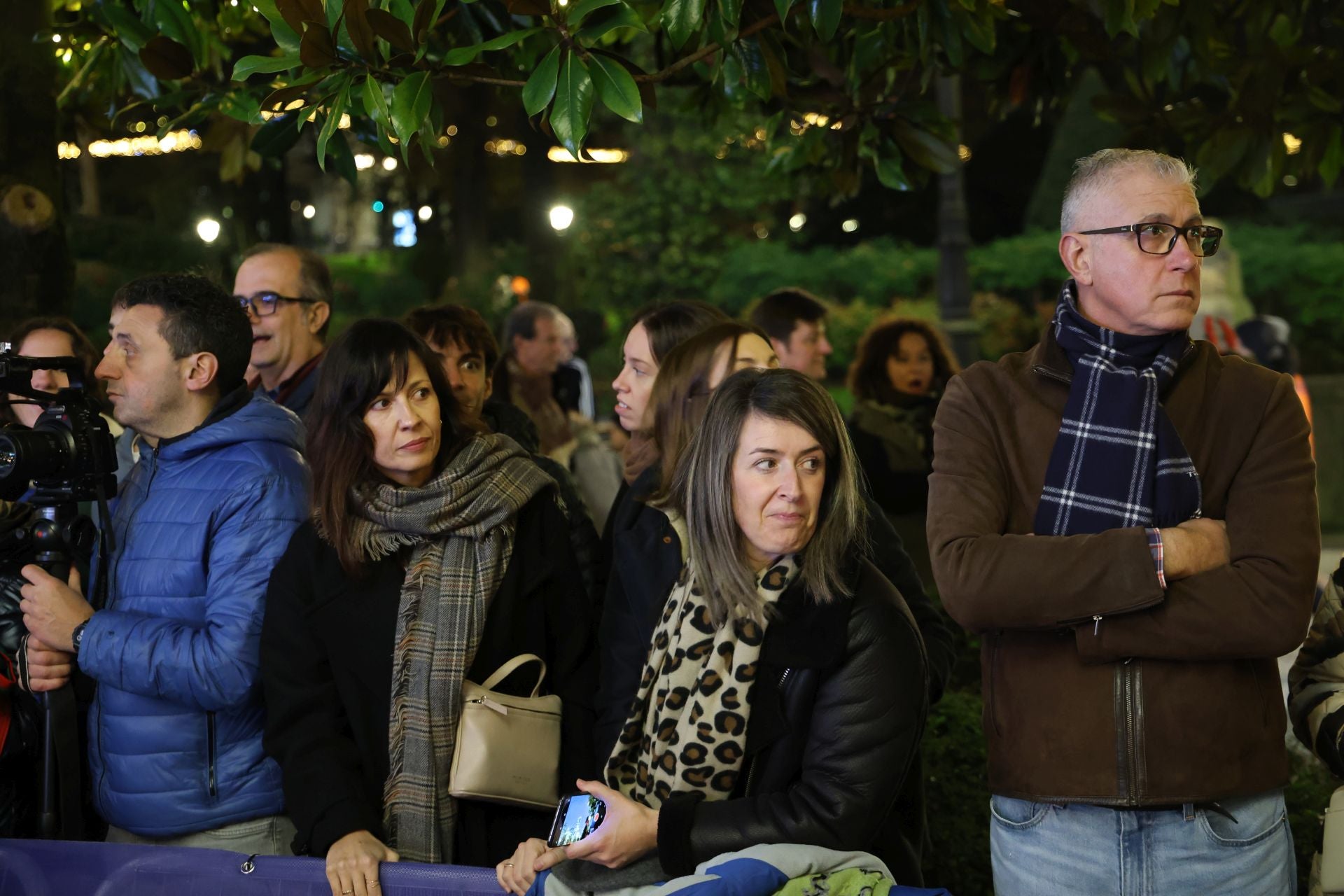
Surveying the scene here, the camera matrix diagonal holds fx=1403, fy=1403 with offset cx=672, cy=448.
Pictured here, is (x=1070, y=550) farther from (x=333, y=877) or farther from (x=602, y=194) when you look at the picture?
(x=602, y=194)

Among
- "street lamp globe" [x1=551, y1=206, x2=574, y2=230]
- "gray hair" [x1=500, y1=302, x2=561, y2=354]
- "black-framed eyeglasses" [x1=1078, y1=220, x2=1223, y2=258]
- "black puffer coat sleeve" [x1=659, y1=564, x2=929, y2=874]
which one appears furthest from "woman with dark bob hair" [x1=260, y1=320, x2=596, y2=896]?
"street lamp globe" [x1=551, y1=206, x2=574, y2=230]

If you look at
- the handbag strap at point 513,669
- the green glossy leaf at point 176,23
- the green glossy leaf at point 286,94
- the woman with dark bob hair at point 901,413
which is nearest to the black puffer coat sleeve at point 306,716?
the handbag strap at point 513,669

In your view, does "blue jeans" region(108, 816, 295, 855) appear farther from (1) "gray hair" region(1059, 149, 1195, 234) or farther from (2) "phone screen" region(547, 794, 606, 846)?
(1) "gray hair" region(1059, 149, 1195, 234)

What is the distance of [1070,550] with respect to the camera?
245 cm

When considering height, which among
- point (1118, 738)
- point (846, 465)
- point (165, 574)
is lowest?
point (1118, 738)

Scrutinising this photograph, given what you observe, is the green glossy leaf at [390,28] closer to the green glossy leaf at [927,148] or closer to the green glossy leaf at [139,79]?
the green glossy leaf at [139,79]

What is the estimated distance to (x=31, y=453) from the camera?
3.23 meters

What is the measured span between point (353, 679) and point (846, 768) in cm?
121

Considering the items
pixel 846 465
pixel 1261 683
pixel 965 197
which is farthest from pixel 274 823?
pixel 965 197

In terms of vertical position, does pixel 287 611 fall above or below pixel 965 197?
below

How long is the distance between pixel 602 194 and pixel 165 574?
1458 cm

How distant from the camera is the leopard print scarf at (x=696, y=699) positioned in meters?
2.75

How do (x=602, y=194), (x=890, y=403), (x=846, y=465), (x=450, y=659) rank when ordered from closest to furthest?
(x=846, y=465), (x=450, y=659), (x=890, y=403), (x=602, y=194)

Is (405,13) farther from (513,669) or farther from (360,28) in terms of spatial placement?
(513,669)
